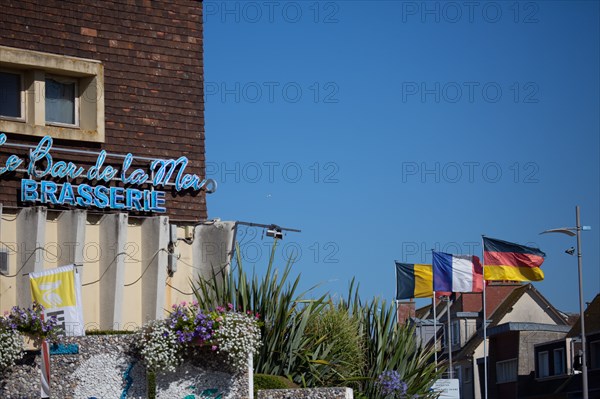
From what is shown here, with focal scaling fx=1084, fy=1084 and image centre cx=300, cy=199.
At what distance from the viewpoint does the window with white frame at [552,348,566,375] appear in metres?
63.4

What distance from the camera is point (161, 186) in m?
26.8

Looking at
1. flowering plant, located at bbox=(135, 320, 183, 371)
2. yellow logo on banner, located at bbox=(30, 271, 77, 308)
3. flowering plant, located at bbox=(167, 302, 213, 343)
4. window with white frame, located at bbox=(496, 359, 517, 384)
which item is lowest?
window with white frame, located at bbox=(496, 359, 517, 384)

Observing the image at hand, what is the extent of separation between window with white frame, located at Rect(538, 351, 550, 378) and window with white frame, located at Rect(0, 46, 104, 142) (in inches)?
1782

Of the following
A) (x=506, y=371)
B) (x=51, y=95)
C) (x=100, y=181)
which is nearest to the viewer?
(x=100, y=181)

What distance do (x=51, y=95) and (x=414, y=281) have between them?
3392cm

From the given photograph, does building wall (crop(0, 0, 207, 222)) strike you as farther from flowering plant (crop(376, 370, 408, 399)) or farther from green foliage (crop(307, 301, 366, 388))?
flowering plant (crop(376, 370, 408, 399))

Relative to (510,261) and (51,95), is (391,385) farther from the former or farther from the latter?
(510,261)

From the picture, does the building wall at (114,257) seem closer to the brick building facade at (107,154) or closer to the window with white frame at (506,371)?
the brick building facade at (107,154)

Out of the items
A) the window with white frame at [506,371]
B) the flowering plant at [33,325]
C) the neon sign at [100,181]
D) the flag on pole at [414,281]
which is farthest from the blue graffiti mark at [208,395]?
the window with white frame at [506,371]

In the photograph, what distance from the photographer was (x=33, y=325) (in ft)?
62.4

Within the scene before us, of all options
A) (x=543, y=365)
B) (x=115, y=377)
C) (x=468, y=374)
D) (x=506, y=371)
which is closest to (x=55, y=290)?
(x=115, y=377)

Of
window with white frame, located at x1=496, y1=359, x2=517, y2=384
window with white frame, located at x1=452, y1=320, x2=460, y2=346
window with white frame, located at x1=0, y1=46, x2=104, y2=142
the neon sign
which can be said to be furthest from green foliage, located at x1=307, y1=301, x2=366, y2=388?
window with white frame, located at x1=452, y1=320, x2=460, y2=346

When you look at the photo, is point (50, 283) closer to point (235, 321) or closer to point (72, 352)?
point (72, 352)

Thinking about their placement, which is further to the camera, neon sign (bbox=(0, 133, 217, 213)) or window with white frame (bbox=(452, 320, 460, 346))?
window with white frame (bbox=(452, 320, 460, 346))
